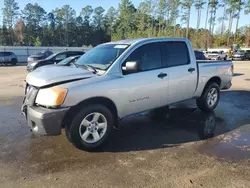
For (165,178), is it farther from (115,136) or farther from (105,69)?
(105,69)

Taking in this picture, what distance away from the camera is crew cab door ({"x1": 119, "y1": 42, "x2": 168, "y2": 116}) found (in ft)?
14.6

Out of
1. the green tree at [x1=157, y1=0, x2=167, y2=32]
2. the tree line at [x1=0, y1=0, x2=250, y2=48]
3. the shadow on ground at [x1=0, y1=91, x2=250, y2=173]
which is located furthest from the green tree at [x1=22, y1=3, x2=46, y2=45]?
the shadow on ground at [x1=0, y1=91, x2=250, y2=173]

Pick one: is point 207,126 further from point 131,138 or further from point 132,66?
point 132,66

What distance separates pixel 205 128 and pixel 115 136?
2001 millimetres

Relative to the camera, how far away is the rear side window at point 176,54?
5.23m

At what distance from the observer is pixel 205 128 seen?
17.5ft

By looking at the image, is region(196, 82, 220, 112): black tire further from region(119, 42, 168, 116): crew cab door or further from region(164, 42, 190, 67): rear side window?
region(119, 42, 168, 116): crew cab door

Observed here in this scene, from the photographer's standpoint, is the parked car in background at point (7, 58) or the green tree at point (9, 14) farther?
the green tree at point (9, 14)

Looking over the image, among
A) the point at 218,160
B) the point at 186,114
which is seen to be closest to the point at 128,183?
the point at 218,160

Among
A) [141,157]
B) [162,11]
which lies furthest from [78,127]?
[162,11]

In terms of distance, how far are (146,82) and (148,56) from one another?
56 cm

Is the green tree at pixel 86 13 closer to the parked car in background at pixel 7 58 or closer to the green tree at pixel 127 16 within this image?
the green tree at pixel 127 16

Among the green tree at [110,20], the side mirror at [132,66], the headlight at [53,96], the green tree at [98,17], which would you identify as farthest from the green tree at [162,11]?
the headlight at [53,96]

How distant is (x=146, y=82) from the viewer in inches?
183
